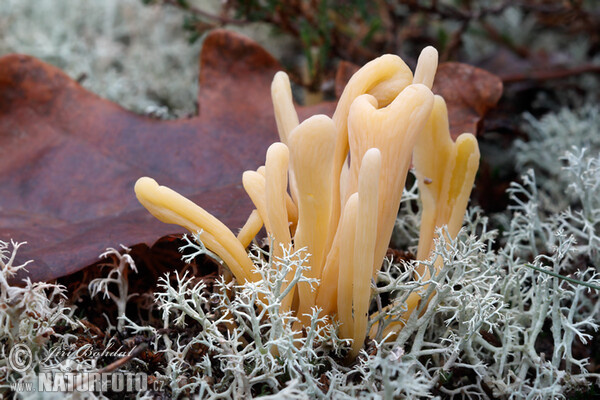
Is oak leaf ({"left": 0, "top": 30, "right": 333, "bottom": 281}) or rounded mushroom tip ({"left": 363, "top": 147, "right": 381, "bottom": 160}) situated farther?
oak leaf ({"left": 0, "top": 30, "right": 333, "bottom": 281})

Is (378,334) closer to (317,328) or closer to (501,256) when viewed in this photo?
(317,328)

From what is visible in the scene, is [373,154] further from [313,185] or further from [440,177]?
[440,177]

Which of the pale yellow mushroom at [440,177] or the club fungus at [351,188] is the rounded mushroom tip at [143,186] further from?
the pale yellow mushroom at [440,177]

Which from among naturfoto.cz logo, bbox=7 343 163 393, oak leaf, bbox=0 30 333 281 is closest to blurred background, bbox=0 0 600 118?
oak leaf, bbox=0 30 333 281

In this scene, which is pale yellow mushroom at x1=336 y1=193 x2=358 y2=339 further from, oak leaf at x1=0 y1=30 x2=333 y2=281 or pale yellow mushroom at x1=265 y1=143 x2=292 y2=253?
oak leaf at x1=0 y1=30 x2=333 y2=281

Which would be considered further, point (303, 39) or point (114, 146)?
point (303, 39)

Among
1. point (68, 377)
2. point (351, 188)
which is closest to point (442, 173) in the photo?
point (351, 188)
